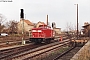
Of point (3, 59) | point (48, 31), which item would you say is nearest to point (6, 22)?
point (48, 31)

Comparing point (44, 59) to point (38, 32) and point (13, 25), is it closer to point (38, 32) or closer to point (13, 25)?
point (38, 32)

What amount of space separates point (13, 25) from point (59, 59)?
60.3 meters

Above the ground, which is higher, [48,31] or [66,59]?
[48,31]

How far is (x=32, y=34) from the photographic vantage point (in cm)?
2950

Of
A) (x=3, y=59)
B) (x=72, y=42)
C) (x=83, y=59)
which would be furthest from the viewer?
(x=72, y=42)

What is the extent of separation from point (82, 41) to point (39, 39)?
6436mm

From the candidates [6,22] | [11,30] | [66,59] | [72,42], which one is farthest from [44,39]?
[6,22]

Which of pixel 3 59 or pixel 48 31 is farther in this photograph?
pixel 48 31

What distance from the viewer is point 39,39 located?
28578 millimetres

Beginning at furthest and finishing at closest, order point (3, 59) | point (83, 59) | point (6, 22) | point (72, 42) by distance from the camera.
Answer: point (6, 22)
point (72, 42)
point (3, 59)
point (83, 59)

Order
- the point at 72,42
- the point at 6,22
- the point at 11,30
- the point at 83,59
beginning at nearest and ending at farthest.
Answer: the point at 83,59, the point at 72,42, the point at 11,30, the point at 6,22

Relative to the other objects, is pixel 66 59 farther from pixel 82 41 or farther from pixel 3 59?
pixel 82 41

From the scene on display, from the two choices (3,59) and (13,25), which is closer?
(3,59)

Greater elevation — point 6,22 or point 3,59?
point 6,22
